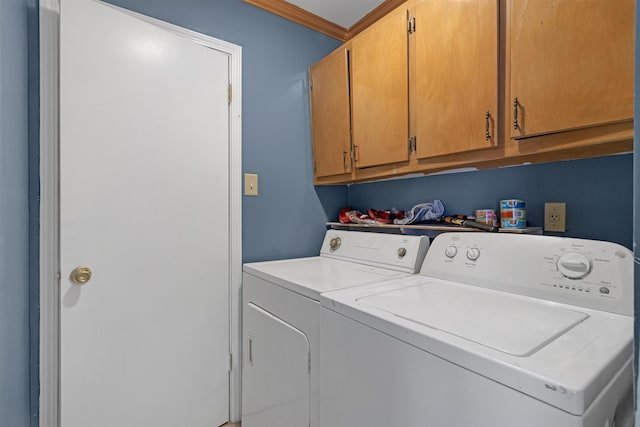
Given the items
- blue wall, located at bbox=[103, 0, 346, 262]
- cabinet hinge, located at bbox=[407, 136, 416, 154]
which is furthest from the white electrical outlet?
blue wall, located at bbox=[103, 0, 346, 262]

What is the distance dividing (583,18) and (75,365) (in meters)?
2.22

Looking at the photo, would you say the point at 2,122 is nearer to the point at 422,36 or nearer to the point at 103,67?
the point at 103,67

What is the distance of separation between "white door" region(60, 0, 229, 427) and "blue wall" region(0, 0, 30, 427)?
4.6 inches

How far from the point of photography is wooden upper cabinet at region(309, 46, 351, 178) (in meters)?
1.81

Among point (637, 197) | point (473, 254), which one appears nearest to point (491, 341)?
point (637, 197)

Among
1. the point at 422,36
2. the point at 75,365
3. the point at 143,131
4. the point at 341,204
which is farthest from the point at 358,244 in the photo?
the point at 75,365

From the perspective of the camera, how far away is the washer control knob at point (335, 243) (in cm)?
195

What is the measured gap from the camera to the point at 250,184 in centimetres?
181

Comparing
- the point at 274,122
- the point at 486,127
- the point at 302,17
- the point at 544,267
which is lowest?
the point at 544,267

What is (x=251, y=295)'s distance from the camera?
5.32ft

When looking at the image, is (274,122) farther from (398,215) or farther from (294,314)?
(294,314)

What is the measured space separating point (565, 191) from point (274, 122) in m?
1.54

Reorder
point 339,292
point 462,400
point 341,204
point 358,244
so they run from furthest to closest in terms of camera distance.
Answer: point 341,204 → point 358,244 → point 339,292 → point 462,400

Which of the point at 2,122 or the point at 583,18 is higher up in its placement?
the point at 583,18
